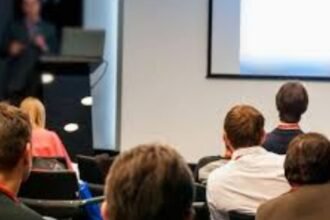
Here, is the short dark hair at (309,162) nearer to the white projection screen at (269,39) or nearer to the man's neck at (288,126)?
the man's neck at (288,126)

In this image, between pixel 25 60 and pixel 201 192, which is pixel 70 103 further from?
pixel 201 192

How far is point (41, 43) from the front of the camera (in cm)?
691

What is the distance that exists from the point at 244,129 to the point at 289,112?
3.30 ft

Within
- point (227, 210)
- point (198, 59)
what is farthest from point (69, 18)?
point (227, 210)

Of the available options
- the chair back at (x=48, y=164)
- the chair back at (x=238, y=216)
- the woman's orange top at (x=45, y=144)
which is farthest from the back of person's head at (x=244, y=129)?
the woman's orange top at (x=45, y=144)

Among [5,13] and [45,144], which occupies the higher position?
[5,13]

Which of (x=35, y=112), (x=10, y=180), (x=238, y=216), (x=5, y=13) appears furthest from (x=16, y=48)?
(x=10, y=180)

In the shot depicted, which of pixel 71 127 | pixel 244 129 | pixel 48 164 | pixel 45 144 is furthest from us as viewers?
pixel 71 127

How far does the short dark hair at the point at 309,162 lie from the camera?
8.91 feet

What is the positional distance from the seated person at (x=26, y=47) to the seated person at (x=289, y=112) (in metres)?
2.88

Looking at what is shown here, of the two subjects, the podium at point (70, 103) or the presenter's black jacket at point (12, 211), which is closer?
the presenter's black jacket at point (12, 211)

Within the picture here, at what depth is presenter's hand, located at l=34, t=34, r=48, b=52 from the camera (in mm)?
6891

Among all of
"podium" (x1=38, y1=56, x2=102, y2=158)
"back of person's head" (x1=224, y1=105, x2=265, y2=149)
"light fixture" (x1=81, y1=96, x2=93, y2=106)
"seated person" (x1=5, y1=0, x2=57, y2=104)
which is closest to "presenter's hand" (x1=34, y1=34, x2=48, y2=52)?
"seated person" (x1=5, y1=0, x2=57, y2=104)

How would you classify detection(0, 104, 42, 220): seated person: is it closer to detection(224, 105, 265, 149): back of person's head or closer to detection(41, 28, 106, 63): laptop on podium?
detection(224, 105, 265, 149): back of person's head
